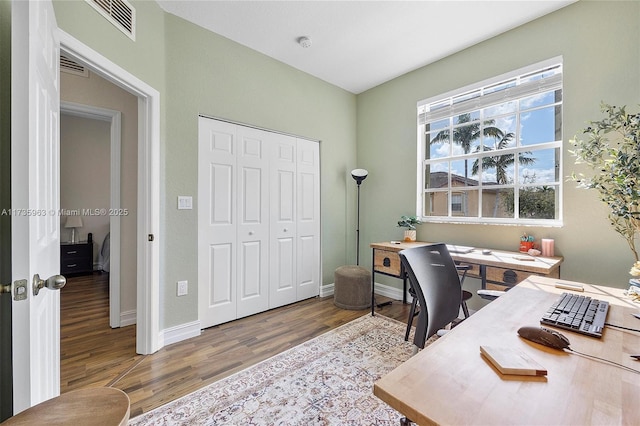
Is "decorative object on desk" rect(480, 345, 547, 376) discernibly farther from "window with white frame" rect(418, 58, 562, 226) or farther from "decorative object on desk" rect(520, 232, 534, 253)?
"window with white frame" rect(418, 58, 562, 226)

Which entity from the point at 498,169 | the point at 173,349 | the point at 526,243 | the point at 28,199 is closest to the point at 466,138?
the point at 498,169

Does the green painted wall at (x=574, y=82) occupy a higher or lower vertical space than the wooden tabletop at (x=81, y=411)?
higher

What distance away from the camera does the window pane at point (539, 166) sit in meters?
2.37

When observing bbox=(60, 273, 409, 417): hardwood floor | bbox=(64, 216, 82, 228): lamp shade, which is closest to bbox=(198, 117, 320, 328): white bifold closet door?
bbox=(60, 273, 409, 417): hardwood floor

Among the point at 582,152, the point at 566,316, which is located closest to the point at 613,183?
the point at 582,152

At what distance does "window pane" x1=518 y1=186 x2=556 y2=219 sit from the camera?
2385 millimetres

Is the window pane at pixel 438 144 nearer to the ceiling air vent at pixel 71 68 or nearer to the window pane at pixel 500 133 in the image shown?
the window pane at pixel 500 133

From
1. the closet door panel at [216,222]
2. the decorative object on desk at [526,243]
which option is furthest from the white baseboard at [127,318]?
the decorative object on desk at [526,243]

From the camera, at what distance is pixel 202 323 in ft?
8.41

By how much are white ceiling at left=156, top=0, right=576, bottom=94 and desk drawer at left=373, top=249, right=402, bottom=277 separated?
213cm

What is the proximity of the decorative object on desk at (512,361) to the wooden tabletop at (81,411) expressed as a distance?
1093 mm

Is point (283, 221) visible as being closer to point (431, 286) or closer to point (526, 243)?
point (431, 286)

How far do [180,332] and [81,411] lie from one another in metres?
1.65

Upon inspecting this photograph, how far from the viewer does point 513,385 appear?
65 cm
